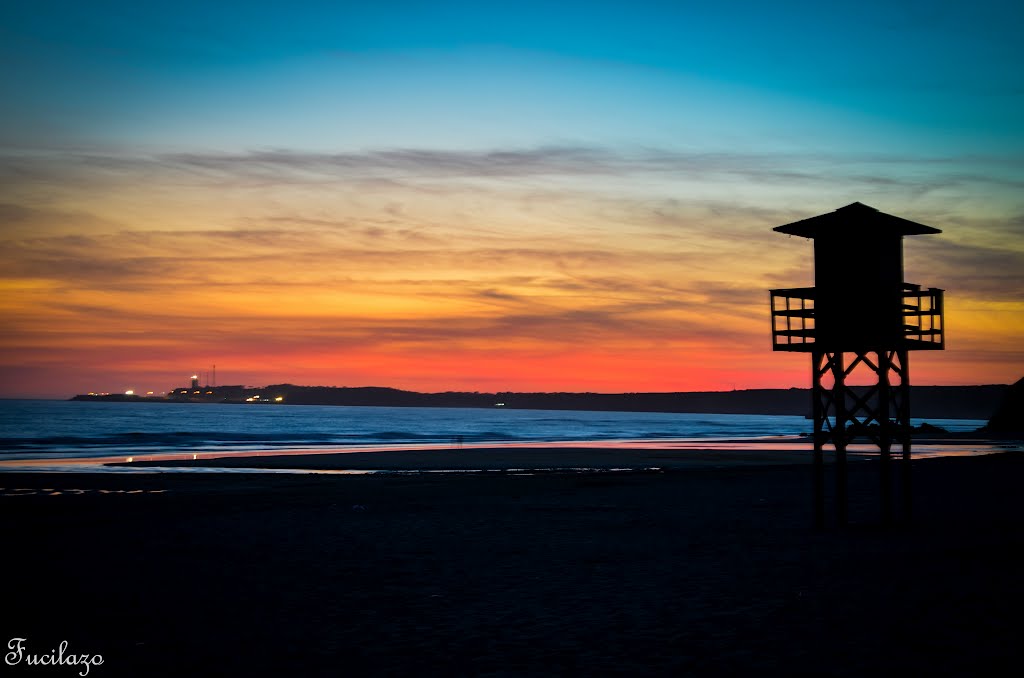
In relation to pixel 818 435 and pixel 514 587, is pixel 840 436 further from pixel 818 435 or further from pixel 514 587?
pixel 514 587

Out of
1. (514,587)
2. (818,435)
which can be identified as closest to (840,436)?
(818,435)

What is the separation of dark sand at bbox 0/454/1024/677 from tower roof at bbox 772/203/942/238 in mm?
6302

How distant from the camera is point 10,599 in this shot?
11.6 m

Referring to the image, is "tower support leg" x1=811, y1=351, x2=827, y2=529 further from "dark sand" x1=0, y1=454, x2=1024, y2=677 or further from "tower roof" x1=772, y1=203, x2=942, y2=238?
"tower roof" x1=772, y1=203, x2=942, y2=238

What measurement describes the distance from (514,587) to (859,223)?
434 inches

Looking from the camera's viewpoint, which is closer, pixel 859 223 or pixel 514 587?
pixel 514 587

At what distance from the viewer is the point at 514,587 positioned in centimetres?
1266

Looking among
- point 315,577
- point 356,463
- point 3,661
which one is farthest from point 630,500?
point 356,463

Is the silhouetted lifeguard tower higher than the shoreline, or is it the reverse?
the silhouetted lifeguard tower

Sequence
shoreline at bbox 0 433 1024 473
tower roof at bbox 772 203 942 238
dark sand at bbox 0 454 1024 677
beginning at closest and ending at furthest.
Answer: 1. dark sand at bbox 0 454 1024 677
2. tower roof at bbox 772 203 942 238
3. shoreline at bbox 0 433 1024 473

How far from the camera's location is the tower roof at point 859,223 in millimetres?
18156

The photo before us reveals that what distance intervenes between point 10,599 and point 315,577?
162 inches

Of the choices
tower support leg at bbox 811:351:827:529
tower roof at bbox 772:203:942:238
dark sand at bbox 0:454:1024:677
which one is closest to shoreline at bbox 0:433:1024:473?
dark sand at bbox 0:454:1024:677

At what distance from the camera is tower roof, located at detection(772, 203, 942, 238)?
1816 cm
